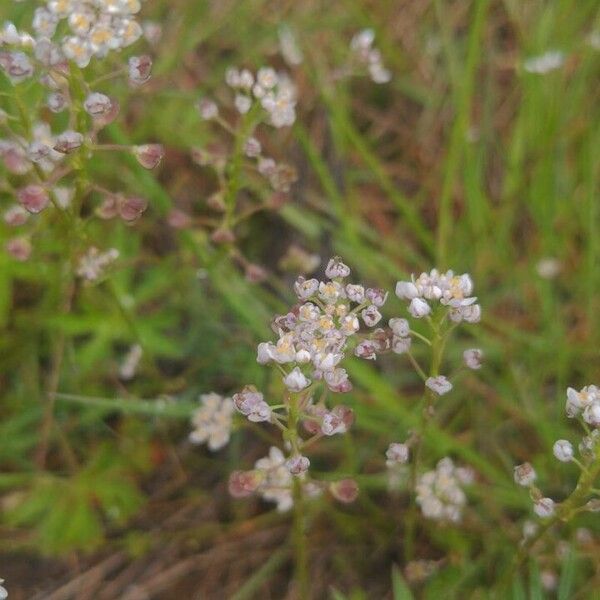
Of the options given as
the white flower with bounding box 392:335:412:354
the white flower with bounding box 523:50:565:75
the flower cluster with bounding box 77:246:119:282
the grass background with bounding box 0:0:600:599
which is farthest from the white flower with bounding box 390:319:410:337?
the white flower with bounding box 523:50:565:75

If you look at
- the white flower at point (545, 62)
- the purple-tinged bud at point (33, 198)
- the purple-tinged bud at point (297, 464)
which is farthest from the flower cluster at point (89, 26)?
the white flower at point (545, 62)

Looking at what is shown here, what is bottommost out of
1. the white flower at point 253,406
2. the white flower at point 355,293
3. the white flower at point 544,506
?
the white flower at point 544,506

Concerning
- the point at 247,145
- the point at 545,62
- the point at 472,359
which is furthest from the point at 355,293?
the point at 545,62

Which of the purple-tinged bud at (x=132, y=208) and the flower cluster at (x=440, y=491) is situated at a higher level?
the purple-tinged bud at (x=132, y=208)

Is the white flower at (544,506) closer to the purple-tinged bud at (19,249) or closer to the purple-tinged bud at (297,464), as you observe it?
the purple-tinged bud at (297,464)

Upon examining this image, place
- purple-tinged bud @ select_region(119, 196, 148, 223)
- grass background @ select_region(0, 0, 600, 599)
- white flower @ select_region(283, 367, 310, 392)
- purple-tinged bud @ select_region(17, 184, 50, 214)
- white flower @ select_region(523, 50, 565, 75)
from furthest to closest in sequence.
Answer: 1. white flower @ select_region(523, 50, 565, 75)
2. grass background @ select_region(0, 0, 600, 599)
3. purple-tinged bud @ select_region(119, 196, 148, 223)
4. purple-tinged bud @ select_region(17, 184, 50, 214)
5. white flower @ select_region(283, 367, 310, 392)

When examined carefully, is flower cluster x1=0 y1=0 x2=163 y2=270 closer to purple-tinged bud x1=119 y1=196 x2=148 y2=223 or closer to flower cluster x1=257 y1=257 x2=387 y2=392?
purple-tinged bud x1=119 y1=196 x2=148 y2=223
